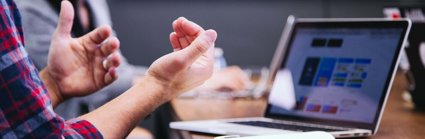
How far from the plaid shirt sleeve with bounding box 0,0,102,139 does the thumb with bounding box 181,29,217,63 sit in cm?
23

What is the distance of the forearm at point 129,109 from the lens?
3.45 ft

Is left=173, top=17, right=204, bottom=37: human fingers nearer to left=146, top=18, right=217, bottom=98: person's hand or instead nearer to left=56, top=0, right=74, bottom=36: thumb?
left=146, top=18, right=217, bottom=98: person's hand

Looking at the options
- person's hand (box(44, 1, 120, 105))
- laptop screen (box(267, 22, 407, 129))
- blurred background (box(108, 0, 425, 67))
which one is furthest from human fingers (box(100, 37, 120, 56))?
blurred background (box(108, 0, 425, 67))

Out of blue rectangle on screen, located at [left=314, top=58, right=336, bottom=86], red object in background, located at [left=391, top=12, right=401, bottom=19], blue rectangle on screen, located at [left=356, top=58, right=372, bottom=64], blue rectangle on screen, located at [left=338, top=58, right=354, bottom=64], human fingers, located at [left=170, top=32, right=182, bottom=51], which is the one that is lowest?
human fingers, located at [left=170, top=32, right=182, bottom=51]

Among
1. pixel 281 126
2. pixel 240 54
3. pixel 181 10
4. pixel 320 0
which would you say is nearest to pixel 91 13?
pixel 181 10

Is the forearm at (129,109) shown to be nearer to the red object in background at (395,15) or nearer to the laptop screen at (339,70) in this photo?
the laptop screen at (339,70)

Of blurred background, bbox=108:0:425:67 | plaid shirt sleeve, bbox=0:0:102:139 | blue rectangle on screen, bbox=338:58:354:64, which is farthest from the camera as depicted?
blurred background, bbox=108:0:425:67

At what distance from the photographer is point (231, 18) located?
324cm

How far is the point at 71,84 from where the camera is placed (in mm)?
1429

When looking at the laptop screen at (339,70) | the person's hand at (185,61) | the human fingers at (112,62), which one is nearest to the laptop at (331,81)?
the laptop screen at (339,70)

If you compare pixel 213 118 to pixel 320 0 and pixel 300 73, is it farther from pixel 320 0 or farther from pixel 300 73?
pixel 320 0

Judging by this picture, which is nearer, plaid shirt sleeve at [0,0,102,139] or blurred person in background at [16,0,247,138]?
plaid shirt sleeve at [0,0,102,139]

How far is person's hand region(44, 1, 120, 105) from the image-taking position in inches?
55.8

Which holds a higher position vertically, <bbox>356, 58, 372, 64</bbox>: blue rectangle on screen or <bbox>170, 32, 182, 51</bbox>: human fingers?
<bbox>356, 58, 372, 64</bbox>: blue rectangle on screen
